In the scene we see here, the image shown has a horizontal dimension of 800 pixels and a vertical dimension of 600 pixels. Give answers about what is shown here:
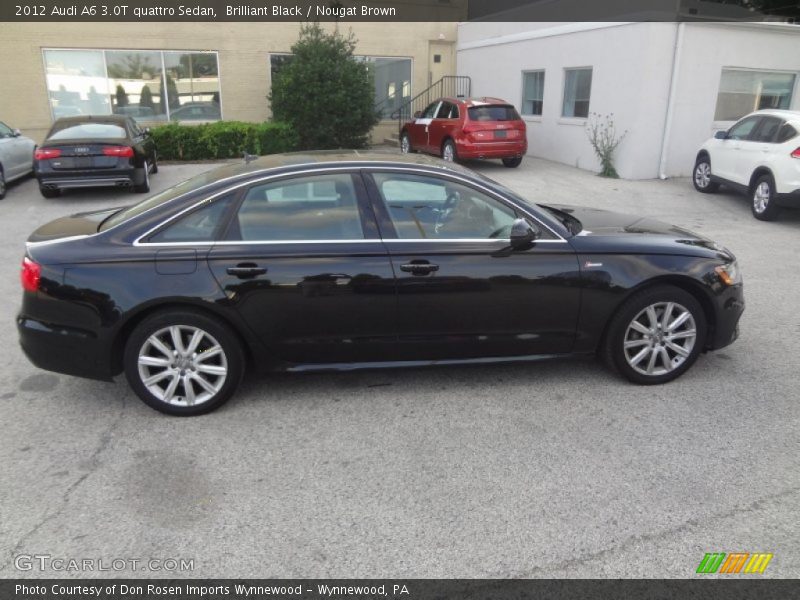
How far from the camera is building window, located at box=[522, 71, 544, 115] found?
17.0m

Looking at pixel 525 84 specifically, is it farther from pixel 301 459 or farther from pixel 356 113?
pixel 301 459

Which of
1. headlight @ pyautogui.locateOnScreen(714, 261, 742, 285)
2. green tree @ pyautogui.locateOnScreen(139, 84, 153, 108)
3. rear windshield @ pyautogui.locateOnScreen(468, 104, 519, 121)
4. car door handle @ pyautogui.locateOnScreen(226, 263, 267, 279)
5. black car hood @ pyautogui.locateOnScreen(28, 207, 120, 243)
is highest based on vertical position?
green tree @ pyautogui.locateOnScreen(139, 84, 153, 108)

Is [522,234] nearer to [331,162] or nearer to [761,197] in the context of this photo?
[331,162]

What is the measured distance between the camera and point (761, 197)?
1059 cm

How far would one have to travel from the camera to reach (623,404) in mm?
4258

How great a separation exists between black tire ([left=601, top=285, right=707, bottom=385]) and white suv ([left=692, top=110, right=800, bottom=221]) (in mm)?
6903

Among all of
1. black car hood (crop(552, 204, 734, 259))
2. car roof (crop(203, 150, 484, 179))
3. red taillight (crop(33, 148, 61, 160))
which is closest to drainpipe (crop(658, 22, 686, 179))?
black car hood (crop(552, 204, 734, 259))

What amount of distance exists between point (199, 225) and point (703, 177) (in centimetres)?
1136

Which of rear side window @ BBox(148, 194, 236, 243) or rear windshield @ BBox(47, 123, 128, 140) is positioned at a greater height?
rear windshield @ BBox(47, 123, 128, 140)

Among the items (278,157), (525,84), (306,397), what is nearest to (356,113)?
(525,84)

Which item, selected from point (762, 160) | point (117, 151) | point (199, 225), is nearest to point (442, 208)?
point (199, 225)

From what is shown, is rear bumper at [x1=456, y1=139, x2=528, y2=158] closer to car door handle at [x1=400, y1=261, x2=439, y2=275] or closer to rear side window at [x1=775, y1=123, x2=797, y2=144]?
rear side window at [x1=775, y1=123, x2=797, y2=144]

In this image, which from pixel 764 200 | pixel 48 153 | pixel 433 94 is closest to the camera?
pixel 764 200

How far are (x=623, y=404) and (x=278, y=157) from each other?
2976mm
